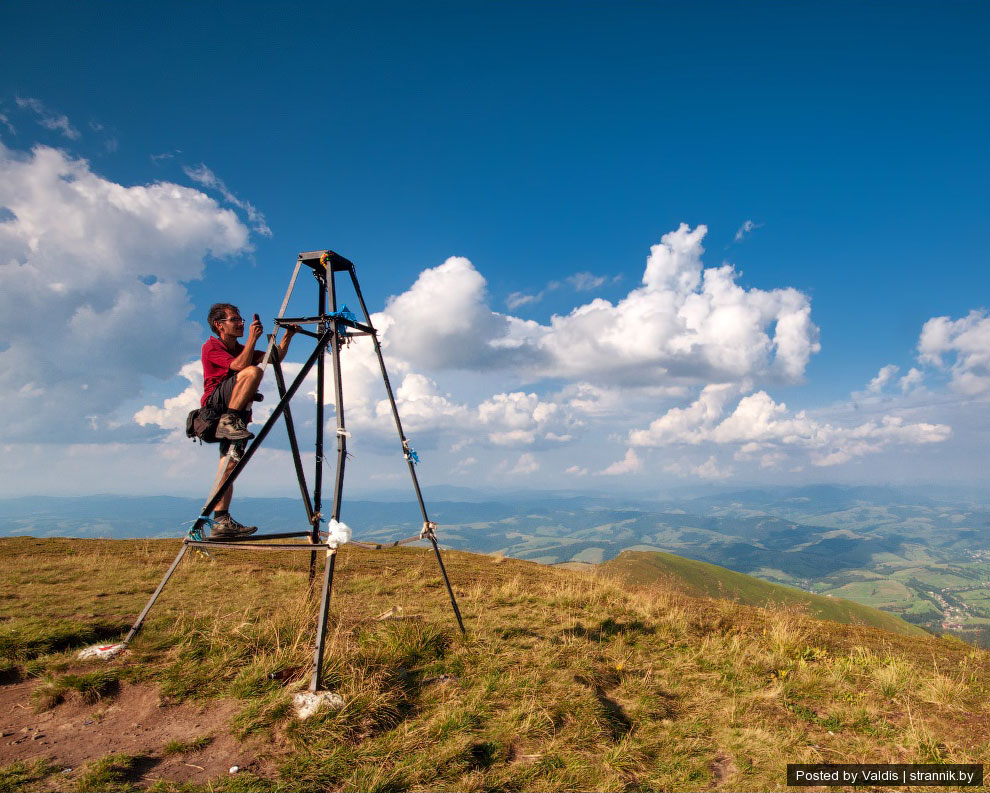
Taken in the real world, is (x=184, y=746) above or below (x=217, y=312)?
below

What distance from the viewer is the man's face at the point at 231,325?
6461mm

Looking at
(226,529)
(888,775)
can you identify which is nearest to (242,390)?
(226,529)

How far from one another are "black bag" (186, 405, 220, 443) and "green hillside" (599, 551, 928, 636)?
31402 mm

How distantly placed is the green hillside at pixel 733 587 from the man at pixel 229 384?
31016 millimetres

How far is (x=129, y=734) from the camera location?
4.35 metres

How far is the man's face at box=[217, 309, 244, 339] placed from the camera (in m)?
6.46

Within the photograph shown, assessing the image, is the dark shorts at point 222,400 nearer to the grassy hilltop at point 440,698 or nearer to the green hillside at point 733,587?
the grassy hilltop at point 440,698

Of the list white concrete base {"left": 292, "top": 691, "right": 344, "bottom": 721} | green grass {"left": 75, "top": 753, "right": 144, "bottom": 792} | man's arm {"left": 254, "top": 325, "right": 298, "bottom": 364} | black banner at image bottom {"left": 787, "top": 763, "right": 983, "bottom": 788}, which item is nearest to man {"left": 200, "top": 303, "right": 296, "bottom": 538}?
man's arm {"left": 254, "top": 325, "right": 298, "bottom": 364}

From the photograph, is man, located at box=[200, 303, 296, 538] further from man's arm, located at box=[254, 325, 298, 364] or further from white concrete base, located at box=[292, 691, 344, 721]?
white concrete base, located at box=[292, 691, 344, 721]

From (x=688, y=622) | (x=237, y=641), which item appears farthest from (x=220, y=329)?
(x=688, y=622)

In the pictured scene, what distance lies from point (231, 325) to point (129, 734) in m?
4.90

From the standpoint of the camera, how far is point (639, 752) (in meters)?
4.86

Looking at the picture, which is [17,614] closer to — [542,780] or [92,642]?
[92,642]

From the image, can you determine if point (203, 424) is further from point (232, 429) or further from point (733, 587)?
point (733, 587)
